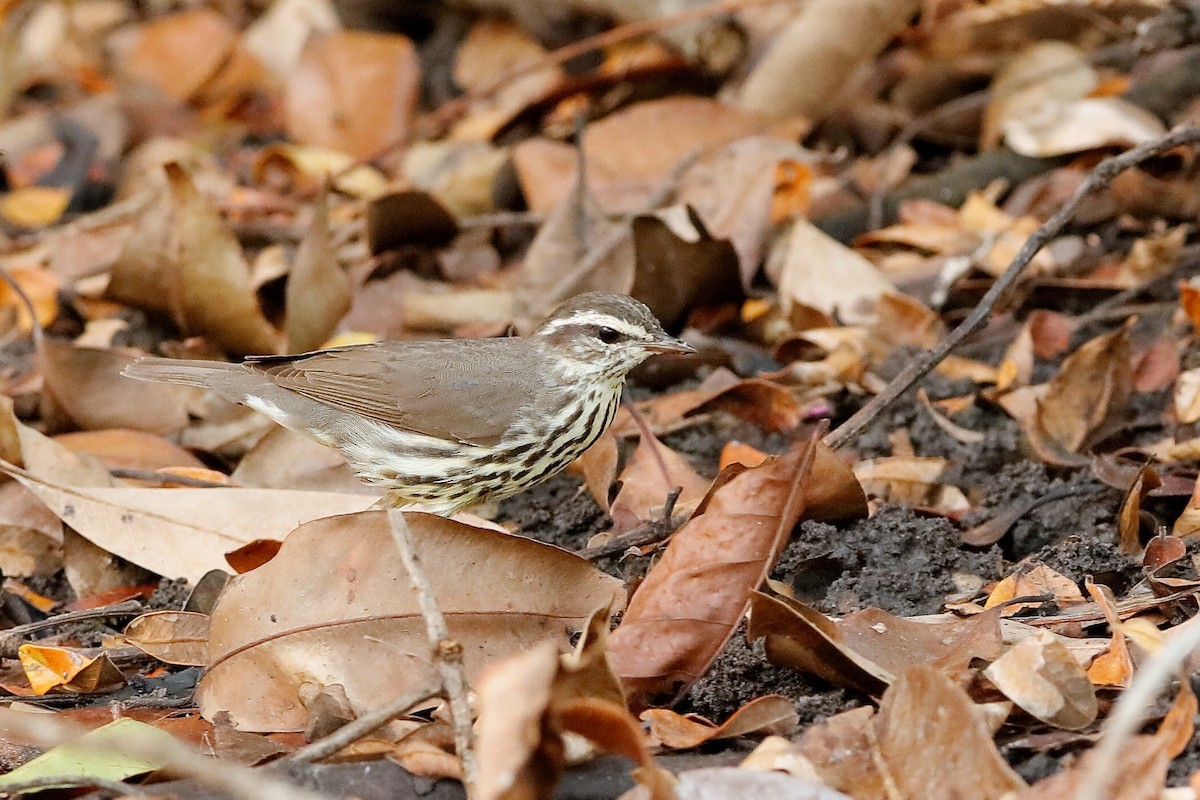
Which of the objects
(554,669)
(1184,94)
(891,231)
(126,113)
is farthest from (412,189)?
(554,669)

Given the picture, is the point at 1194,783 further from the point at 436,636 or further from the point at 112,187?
the point at 112,187

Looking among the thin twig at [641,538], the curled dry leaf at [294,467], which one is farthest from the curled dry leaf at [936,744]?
the curled dry leaf at [294,467]

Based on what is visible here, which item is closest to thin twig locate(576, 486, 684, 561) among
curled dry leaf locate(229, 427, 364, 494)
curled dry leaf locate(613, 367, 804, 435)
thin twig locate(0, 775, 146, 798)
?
curled dry leaf locate(613, 367, 804, 435)

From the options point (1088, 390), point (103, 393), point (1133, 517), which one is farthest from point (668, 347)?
point (103, 393)

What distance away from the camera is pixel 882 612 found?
3424 millimetres

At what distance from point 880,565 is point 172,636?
2000mm

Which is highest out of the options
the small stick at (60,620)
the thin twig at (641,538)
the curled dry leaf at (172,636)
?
the thin twig at (641,538)

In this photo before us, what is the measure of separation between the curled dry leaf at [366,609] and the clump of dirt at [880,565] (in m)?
0.59

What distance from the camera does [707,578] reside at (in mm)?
3430

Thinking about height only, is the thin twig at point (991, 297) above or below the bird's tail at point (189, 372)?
above

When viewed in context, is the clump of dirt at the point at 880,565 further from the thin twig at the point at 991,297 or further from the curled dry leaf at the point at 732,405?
the curled dry leaf at the point at 732,405

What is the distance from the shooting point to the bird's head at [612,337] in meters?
4.87

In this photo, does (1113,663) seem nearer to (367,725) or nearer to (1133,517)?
(1133,517)

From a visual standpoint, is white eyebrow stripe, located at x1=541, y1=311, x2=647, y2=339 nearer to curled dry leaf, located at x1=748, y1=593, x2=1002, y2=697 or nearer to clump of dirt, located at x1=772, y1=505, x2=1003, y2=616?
clump of dirt, located at x1=772, y1=505, x2=1003, y2=616
